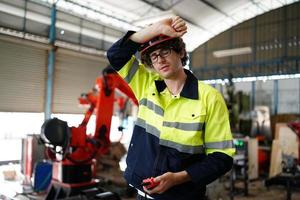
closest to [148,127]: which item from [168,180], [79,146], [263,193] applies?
[168,180]

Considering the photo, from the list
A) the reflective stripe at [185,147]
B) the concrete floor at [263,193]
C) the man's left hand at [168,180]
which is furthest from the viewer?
the concrete floor at [263,193]

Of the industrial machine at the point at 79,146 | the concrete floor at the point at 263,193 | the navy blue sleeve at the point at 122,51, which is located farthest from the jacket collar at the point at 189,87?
the concrete floor at the point at 263,193

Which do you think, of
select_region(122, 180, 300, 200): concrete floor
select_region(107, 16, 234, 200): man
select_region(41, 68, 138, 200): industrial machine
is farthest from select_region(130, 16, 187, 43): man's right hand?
select_region(122, 180, 300, 200): concrete floor

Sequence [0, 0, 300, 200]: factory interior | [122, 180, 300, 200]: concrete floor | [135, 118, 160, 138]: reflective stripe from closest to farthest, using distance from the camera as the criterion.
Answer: [135, 118, 160, 138]: reflective stripe → [0, 0, 300, 200]: factory interior → [122, 180, 300, 200]: concrete floor

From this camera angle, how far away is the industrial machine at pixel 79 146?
13.7ft

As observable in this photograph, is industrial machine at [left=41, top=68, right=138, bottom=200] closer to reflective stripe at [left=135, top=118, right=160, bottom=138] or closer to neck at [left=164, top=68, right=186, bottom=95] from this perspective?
reflective stripe at [left=135, top=118, right=160, bottom=138]

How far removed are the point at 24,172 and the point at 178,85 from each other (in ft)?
18.8

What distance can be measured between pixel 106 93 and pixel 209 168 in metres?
3.79

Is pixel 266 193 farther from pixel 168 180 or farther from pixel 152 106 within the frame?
pixel 168 180

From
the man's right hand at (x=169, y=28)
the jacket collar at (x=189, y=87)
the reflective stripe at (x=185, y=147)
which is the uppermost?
the man's right hand at (x=169, y=28)

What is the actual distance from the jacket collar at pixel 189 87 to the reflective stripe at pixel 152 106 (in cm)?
8

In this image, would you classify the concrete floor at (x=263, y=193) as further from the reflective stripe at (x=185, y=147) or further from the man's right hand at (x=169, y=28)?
the man's right hand at (x=169, y=28)

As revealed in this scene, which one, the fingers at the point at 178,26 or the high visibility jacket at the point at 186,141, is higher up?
the fingers at the point at 178,26

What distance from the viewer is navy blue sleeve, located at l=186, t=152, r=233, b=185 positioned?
53.2 inches
